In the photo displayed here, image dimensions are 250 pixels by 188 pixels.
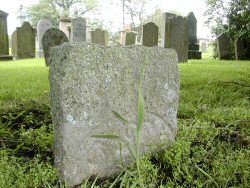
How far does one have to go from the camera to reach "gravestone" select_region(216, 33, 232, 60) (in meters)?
14.0

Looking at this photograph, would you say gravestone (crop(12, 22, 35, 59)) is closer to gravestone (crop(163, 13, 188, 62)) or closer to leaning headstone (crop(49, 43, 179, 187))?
gravestone (crop(163, 13, 188, 62))

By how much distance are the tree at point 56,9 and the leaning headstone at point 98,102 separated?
46.7m

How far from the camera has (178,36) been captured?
11.5 m

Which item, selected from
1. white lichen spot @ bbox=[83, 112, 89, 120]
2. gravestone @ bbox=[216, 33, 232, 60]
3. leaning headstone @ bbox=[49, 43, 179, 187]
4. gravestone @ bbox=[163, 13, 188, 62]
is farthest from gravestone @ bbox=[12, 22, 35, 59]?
white lichen spot @ bbox=[83, 112, 89, 120]

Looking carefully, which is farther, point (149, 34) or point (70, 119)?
point (149, 34)

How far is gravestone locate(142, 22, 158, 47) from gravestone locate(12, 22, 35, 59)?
5.69 meters

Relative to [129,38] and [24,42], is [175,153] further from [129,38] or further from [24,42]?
[129,38]

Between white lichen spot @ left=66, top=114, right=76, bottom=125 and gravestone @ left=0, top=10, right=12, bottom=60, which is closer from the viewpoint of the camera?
white lichen spot @ left=66, top=114, right=76, bottom=125

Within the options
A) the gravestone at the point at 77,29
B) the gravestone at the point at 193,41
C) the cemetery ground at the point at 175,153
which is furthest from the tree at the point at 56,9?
the cemetery ground at the point at 175,153

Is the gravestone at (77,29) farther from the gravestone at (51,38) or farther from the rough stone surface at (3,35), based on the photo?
the gravestone at (51,38)

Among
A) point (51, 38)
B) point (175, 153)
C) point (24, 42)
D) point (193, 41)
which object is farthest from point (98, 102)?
point (24, 42)

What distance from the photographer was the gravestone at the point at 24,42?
1538 cm

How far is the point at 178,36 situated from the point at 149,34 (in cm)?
185

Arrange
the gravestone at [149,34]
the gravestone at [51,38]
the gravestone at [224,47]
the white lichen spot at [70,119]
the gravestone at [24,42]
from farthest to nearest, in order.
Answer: the gravestone at [24,42] < the gravestone at [224,47] < the gravestone at [149,34] < the gravestone at [51,38] < the white lichen spot at [70,119]
